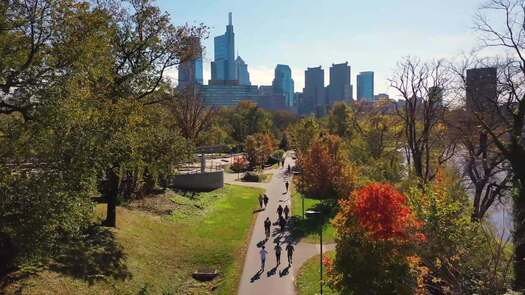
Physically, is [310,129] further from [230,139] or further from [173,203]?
[230,139]

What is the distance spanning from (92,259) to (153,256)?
3.85 metres

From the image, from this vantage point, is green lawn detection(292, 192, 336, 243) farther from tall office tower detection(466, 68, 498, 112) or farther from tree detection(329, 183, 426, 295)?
tree detection(329, 183, 426, 295)

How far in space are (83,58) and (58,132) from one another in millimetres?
2588

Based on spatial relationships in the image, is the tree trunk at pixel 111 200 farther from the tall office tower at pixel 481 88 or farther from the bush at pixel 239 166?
the bush at pixel 239 166

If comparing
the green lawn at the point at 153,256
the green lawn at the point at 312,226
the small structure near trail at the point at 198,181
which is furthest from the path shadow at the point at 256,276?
the small structure near trail at the point at 198,181

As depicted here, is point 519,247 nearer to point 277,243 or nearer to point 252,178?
point 277,243

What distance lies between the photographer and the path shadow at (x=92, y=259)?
16.7 metres

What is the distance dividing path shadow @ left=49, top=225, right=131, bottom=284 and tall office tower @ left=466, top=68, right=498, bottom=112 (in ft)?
58.9

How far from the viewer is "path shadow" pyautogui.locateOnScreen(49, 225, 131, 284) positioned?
658 inches

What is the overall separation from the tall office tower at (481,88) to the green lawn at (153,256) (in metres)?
14.3

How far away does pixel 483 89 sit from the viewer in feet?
72.5

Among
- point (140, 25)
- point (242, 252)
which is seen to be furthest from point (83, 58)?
point (242, 252)

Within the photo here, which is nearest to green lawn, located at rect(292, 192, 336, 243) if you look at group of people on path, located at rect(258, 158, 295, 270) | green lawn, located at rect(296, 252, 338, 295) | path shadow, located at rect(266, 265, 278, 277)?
group of people on path, located at rect(258, 158, 295, 270)

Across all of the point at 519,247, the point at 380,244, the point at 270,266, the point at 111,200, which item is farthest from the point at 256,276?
the point at 519,247
